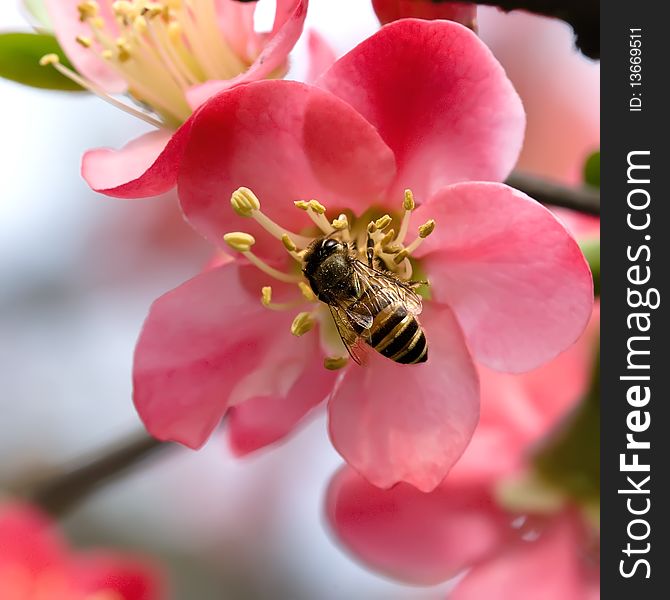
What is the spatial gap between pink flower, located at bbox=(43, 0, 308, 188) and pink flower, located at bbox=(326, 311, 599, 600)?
183mm

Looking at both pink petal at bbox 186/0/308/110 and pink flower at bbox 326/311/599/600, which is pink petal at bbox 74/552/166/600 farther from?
pink petal at bbox 186/0/308/110

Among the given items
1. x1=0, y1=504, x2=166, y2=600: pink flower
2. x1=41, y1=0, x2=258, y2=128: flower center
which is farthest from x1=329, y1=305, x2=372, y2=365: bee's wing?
x1=0, y1=504, x2=166, y2=600: pink flower

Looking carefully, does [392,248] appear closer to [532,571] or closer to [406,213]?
[406,213]

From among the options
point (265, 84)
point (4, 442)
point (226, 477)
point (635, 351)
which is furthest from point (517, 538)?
point (4, 442)

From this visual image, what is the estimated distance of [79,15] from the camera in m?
0.36

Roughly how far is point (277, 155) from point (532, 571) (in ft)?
0.89

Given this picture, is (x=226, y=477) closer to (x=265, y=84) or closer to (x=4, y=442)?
(x=4, y=442)

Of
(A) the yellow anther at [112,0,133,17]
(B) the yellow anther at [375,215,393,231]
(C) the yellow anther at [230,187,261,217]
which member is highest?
(A) the yellow anther at [112,0,133,17]

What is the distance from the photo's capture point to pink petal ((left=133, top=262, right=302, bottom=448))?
1.04ft

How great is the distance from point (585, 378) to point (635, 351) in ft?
0.32

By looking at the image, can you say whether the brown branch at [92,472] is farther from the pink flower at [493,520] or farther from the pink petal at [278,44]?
the pink petal at [278,44]

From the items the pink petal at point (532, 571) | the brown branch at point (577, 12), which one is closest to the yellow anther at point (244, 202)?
the brown branch at point (577, 12)

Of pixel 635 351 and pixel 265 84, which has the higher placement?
pixel 265 84

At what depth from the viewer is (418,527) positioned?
430mm
